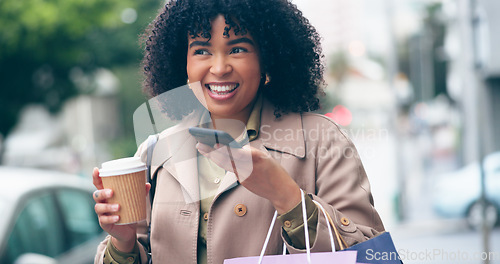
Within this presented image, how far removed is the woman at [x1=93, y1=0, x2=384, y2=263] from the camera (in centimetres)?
182

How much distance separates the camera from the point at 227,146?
1.47m

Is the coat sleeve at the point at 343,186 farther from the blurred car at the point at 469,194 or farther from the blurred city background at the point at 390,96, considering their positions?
the blurred car at the point at 469,194

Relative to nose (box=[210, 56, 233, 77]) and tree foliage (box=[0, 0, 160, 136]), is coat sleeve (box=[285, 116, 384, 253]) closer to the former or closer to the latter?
nose (box=[210, 56, 233, 77])

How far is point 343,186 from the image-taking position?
5.88 ft

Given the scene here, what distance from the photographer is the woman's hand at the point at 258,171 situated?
1.49 meters

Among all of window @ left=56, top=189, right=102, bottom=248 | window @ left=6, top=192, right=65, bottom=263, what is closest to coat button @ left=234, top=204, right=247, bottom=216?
window @ left=6, top=192, right=65, bottom=263

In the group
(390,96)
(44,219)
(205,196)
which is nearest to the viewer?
(205,196)

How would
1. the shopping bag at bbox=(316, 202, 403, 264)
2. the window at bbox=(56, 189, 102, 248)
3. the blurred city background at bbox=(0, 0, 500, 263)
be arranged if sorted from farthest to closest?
1. the blurred city background at bbox=(0, 0, 500, 263)
2. the window at bbox=(56, 189, 102, 248)
3. the shopping bag at bbox=(316, 202, 403, 264)

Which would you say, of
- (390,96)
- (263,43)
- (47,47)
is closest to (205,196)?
(263,43)

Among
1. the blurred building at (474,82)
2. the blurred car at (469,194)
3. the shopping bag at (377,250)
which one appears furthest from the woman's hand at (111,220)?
the blurred building at (474,82)

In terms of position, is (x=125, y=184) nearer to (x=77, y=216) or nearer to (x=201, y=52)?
(x=201, y=52)

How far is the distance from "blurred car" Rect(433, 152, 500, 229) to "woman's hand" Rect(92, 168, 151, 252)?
8732 mm

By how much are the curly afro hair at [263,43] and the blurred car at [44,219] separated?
1896 millimetres

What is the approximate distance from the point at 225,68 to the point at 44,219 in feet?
8.93
